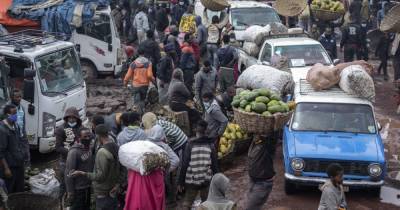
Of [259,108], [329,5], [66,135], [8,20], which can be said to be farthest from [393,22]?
[66,135]

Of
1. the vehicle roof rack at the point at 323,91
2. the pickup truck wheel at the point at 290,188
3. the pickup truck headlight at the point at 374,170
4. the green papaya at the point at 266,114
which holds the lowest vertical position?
the pickup truck wheel at the point at 290,188

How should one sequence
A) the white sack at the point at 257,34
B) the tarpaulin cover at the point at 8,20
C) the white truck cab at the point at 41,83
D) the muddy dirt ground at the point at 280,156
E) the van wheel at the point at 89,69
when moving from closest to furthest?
the muddy dirt ground at the point at 280,156 → the white truck cab at the point at 41,83 → the tarpaulin cover at the point at 8,20 → the white sack at the point at 257,34 → the van wheel at the point at 89,69

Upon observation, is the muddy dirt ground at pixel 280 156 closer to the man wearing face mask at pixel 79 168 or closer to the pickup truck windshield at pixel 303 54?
the pickup truck windshield at pixel 303 54

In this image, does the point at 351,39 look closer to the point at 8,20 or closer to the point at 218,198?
the point at 8,20

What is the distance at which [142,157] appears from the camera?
7484 millimetres

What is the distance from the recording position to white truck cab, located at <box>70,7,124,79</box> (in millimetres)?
16328

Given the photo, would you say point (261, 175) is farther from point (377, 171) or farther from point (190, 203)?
point (377, 171)

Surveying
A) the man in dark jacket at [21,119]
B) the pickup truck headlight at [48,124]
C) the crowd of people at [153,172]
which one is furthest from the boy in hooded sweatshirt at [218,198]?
the pickup truck headlight at [48,124]

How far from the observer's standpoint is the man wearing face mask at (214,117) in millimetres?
10406

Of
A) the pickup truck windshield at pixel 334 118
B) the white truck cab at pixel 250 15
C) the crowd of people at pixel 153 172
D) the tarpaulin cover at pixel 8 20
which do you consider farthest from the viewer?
the white truck cab at pixel 250 15

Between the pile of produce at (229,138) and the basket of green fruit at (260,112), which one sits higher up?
the basket of green fruit at (260,112)

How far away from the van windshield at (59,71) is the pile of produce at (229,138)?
9.80ft

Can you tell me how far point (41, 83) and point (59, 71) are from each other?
63 centimetres

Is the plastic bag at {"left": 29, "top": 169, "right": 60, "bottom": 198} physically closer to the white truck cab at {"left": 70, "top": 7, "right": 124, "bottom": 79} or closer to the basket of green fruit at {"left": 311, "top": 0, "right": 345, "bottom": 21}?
the white truck cab at {"left": 70, "top": 7, "right": 124, "bottom": 79}
